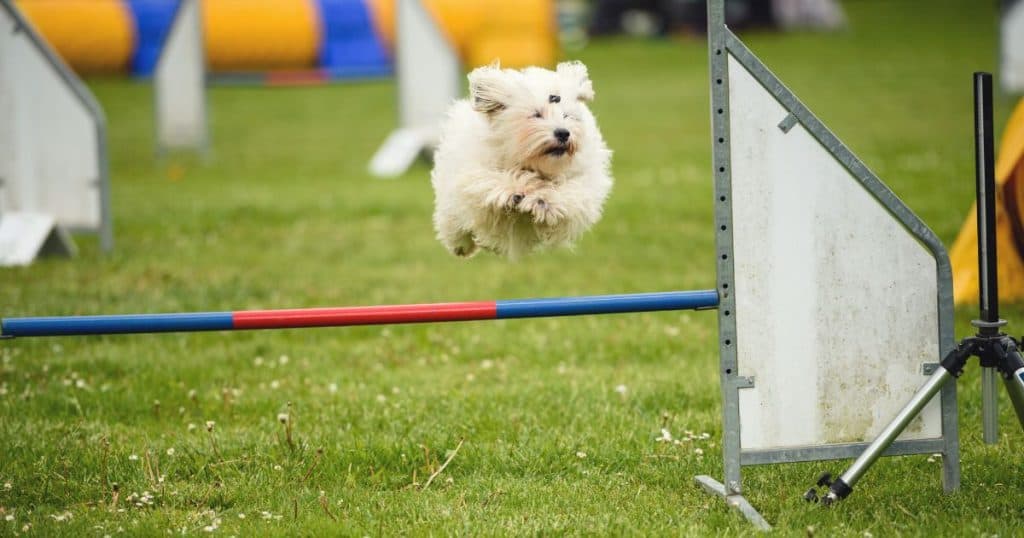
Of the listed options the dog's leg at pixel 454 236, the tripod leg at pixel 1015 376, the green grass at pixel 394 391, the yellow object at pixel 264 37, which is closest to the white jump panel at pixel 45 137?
the green grass at pixel 394 391

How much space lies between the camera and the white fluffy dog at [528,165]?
15.3ft

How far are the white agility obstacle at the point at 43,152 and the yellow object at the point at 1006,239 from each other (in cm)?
609

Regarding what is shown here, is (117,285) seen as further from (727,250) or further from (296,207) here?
(727,250)

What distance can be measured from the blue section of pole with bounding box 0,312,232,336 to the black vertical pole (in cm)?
265

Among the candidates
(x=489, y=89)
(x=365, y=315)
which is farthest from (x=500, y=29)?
(x=365, y=315)

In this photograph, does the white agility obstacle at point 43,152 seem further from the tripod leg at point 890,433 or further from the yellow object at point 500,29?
the yellow object at point 500,29

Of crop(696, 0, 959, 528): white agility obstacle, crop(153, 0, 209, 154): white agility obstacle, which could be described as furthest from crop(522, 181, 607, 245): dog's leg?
crop(153, 0, 209, 154): white agility obstacle

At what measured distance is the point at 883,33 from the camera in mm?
29406

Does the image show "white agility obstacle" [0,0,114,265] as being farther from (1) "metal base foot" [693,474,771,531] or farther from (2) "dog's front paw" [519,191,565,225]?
(1) "metal base foot" [693,474,771,531]

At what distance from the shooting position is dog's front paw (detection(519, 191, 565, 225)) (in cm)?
461

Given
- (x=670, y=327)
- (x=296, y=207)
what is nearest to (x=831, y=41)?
(x=296, y=207)

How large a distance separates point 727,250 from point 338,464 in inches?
69.3

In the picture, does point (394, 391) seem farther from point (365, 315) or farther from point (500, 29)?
point (500, 29)

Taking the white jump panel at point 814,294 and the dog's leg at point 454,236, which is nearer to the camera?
the white jump panel at point 814,294
